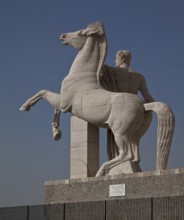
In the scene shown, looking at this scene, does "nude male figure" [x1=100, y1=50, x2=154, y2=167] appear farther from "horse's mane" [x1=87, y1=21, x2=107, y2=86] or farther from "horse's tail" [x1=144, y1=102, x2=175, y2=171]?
"horse's tail" [x1=144, y1=102, x2=175, y2=171]

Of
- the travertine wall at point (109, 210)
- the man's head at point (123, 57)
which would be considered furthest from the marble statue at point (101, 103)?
the travertine wall at point (109, 210)

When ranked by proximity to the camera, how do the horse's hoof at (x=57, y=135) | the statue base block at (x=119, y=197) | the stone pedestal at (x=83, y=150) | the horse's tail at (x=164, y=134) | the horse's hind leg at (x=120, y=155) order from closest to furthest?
the statue base block at (x=119, y=197)
the horse's tail at (x=164, y=134)
the horse's hind leg at (x=120, y=155)
the stone pedestal at (x=83, y=150)
the horse's hoof at (x=57, y=135)

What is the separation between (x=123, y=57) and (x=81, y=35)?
133cm

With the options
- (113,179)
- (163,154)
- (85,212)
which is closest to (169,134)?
(163,154)

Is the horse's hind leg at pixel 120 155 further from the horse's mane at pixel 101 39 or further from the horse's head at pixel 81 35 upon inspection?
the horse's head at pixel 81 35

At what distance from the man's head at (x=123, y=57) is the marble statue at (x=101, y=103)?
0.30 meters

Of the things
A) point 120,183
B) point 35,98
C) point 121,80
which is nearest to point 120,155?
point 120,183

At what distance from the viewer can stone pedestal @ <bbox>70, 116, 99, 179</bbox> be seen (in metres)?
15.5

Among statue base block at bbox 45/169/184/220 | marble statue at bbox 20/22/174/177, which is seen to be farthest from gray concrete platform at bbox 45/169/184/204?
marble statue at bbox 20/22/174/177

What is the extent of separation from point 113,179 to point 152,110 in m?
1.90

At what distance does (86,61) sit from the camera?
51.9 ft

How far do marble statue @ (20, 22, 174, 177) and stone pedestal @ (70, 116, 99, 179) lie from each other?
0.38m

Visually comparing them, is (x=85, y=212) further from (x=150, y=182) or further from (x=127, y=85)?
(x=127, y=85)

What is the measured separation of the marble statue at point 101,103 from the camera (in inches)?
577
